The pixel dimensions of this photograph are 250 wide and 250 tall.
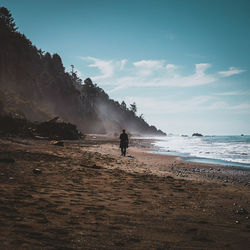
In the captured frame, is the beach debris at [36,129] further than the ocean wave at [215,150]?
Yes

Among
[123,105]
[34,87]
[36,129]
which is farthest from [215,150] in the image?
[123,105]

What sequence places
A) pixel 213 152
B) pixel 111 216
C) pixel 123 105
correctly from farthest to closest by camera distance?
pixel 123 105 < pixel 213 152 < pixel 111 216

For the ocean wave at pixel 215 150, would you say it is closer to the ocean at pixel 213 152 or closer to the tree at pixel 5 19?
the ocean at pixel 213 152

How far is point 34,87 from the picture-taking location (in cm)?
5562

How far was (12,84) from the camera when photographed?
158ft

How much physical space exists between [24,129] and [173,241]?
969 inches

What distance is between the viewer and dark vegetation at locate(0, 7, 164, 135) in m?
41.1

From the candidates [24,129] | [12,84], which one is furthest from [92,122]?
[24,129]

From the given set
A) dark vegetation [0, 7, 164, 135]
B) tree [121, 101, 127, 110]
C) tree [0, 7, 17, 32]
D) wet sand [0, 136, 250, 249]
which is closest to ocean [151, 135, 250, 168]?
wet sand [0, 136, 250, 249]

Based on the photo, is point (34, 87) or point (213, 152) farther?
point (34, 87)

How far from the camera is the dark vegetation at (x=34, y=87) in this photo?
41.1 metres

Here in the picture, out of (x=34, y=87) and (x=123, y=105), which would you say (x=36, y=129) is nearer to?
(x=34, y=87)

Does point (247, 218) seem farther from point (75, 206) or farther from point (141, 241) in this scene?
point (75, 206)

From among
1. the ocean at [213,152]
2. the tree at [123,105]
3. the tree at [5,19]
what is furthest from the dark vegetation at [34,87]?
the tree at [123,105]
